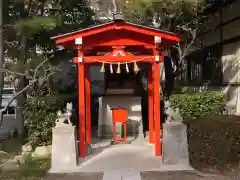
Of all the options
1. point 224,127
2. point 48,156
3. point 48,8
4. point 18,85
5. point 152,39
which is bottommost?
point 48,156

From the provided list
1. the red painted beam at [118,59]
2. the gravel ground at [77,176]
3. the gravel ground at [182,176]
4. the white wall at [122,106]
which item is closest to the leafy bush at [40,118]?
the red painted beam at [118,59]

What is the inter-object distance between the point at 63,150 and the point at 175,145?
266 centimetres

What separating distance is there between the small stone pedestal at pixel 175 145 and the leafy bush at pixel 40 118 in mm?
3398

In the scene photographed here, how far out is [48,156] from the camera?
936 cm

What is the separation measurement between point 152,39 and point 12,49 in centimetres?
471

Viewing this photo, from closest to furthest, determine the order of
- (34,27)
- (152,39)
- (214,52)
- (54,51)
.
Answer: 1. (34,27)
2. (152,39)
3. (54,51)
4. (214,52)

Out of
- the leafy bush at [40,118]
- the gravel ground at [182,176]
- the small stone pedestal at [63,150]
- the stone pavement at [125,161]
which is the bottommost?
the gravel ground at [182,176]

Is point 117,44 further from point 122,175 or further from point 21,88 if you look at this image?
point 21,88

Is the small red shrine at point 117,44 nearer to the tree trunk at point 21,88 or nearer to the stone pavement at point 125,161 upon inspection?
the stone pavement at point 125,161

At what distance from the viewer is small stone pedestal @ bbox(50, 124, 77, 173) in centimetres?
816

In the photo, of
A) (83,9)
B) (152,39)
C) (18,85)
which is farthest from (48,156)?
(83,9)

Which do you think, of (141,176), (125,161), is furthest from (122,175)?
(125,161)

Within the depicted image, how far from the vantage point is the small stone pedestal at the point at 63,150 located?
8.16m

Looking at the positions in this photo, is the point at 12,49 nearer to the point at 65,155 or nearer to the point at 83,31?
the point at 83,31
